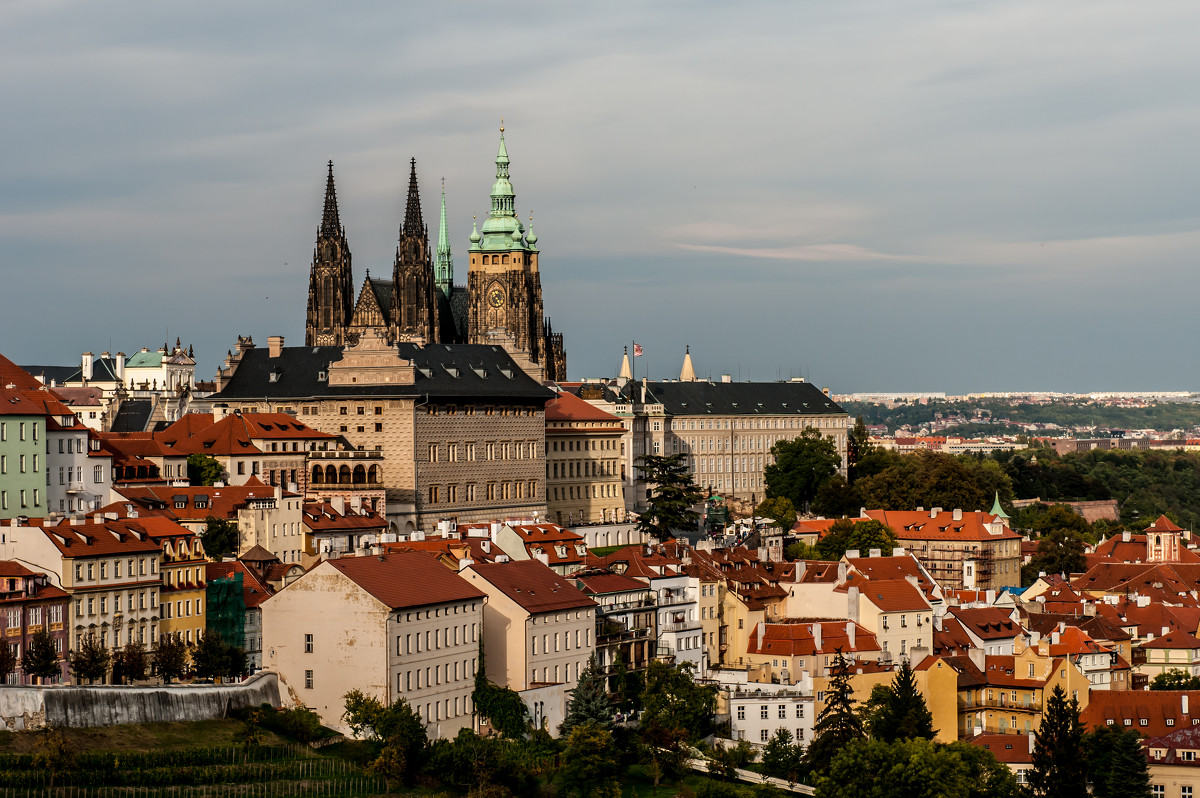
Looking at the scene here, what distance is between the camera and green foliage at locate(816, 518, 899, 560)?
126 m

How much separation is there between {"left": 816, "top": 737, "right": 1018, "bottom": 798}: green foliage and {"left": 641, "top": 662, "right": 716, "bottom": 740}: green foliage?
680 cm

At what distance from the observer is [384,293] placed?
191 m

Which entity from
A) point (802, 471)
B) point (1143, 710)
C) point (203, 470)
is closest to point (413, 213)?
point (802, 471)

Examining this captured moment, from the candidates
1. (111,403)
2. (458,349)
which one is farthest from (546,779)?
(111,403)

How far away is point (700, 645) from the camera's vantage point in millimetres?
96938

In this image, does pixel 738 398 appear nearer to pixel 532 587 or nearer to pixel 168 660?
pixel 532 587

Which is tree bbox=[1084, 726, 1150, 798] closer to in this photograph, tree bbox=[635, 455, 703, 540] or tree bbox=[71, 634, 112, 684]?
tree bbox=[71, 634, 112, 684]

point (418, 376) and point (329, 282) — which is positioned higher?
point (329, 282)

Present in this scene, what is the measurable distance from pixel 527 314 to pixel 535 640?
374ft

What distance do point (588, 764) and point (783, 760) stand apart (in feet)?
33.6

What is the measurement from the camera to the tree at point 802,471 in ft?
552

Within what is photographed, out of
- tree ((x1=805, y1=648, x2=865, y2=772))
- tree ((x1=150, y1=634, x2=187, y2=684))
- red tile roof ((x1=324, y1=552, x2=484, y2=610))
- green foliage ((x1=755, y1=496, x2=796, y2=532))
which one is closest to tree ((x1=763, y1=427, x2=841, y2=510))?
green foliage ((x1=755, y1=496, x2=796, y2=532))

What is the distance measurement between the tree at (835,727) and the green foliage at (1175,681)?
21787mm

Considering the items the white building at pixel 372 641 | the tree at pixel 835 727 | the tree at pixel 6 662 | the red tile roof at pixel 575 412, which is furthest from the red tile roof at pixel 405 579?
the red tile roof at pixel 575 412
